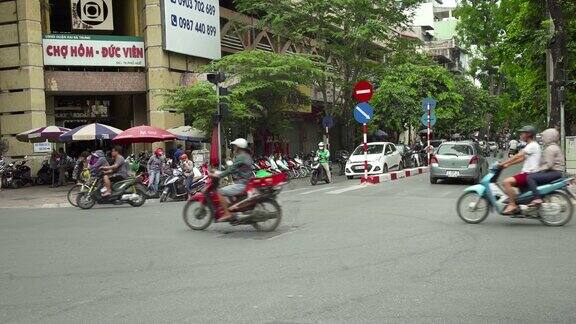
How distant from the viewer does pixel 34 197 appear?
19234mm

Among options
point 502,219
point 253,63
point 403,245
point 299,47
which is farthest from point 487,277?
point 299,47

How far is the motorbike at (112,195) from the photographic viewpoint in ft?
48.0

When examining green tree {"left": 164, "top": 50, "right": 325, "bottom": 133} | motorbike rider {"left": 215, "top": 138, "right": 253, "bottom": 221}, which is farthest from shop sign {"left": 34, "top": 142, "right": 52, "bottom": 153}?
motorbike rider {"left": 215, "top": 138, "right": 253, "bottom": 221}

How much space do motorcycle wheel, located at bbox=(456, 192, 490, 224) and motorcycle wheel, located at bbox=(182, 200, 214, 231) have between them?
4368 mm

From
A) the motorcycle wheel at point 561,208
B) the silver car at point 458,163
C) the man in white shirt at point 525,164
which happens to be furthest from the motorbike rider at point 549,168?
the silver car at point 458,163

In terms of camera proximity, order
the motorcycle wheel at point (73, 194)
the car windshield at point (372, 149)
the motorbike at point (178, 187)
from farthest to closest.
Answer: the car windshield at point (372, 149)
the motorbike at point (178, 187)
the motorcycle wheel at point (73, 194)

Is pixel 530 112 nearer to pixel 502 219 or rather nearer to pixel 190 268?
pixel 502 219

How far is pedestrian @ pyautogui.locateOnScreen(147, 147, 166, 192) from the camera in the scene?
17.6 meters

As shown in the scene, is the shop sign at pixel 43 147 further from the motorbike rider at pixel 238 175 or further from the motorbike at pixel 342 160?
the motorbike rider at pixel 238 175

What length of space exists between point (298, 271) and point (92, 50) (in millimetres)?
21864

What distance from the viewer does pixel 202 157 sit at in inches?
800

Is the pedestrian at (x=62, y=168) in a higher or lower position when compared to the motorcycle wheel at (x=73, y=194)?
higher

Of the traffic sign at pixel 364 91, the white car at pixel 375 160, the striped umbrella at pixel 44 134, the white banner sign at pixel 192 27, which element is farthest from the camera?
the white banner sign at pixel 192 27

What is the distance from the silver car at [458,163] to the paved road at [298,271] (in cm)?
750
